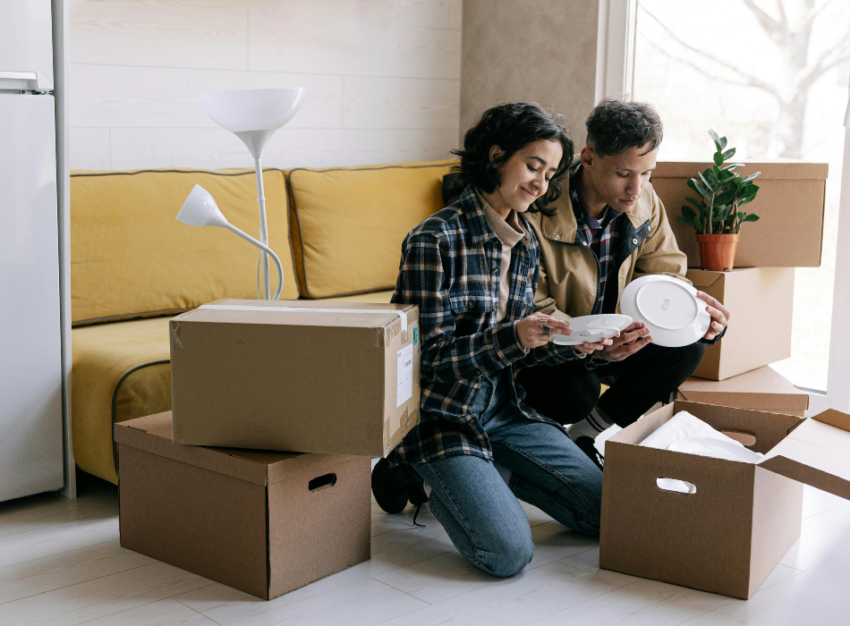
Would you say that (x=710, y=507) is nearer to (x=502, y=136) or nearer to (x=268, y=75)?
(x=502, y=136)

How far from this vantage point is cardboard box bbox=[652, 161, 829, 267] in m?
2.35

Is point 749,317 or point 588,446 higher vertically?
point 749,317

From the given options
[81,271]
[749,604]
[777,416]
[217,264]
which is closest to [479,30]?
[217,264]

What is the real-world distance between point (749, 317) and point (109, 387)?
1667mm

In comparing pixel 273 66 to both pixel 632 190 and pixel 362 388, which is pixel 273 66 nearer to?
pixel 632 190

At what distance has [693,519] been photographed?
1594 millimetres

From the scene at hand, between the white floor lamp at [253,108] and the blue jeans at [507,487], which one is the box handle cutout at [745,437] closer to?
the blue jeans at [507,487]

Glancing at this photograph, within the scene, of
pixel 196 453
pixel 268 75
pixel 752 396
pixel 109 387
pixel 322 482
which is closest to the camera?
pixel 196 453

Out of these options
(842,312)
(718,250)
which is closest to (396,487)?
(718,250)

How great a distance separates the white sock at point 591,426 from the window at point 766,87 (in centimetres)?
100

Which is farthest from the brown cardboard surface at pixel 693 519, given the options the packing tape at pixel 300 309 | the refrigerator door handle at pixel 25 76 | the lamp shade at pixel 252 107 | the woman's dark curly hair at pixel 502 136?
the refrigerator door handle at pixel 25 76

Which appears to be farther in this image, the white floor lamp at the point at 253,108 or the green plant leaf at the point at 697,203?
the green plant leaf at the point at 697,203

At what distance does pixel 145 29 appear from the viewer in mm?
2635

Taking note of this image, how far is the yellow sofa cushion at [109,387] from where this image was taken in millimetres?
1911
